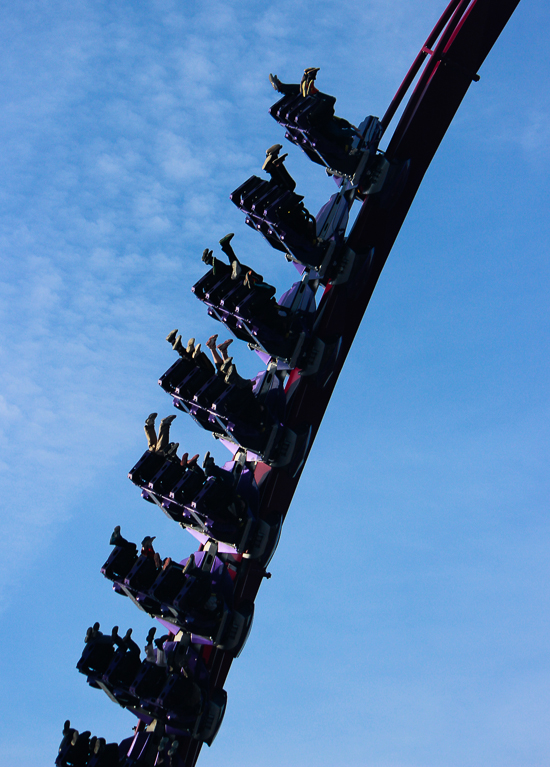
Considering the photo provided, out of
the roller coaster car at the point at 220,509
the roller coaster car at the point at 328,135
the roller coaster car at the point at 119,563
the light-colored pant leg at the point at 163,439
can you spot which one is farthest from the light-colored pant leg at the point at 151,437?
the roller coaster car at the point at 328,135

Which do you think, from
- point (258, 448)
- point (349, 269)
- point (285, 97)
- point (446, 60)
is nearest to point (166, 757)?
point (258, 448)

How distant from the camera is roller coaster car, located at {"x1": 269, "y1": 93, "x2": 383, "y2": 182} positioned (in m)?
19.9

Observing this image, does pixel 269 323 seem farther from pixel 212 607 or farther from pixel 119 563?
pixel 212 607

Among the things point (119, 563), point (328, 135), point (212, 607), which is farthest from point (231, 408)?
point (328, 135)

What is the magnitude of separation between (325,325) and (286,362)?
1.20 metres

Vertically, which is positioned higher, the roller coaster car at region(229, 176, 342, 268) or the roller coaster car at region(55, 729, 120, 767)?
the roller coaster car at region(229, 176, 342, 268)

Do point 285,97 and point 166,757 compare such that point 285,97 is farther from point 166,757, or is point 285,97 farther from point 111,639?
point 166,757

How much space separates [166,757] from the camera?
680 inches

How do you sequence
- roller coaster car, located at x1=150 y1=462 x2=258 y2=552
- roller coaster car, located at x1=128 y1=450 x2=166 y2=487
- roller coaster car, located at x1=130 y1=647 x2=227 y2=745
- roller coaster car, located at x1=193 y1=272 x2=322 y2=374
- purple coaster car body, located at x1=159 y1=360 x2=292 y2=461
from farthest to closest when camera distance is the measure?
roller coaster car, located at x1=193 y1=272 x2=322 y2=374, roller coaster car, located at x1=128 y1=450 x2=166 y2=487, purple coaster car body, located at x1=159 y1=360 x2=292 y2=461, roller coaster car, located at x1=150 y1=462 x2=258 y2=552, roller coaster car, located at x1=130 y1=647 x2=227 y2=745

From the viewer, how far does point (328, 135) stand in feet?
66.0

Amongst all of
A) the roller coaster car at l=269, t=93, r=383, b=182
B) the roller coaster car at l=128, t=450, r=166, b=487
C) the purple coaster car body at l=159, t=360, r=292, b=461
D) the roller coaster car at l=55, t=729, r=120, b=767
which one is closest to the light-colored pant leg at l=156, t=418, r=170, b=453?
the roller coaster car at l=128, t=450, r=166, b=487

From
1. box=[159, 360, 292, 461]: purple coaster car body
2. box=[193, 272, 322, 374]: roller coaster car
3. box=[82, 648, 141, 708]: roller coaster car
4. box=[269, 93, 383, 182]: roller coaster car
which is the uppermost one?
box=[269, 93, 383, 182]: roller coaster car

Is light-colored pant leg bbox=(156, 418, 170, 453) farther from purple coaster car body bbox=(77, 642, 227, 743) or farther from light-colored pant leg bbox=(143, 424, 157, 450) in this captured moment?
purple coaster car body bbox=(77, 642, 227, 743)

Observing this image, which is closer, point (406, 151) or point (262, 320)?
point (262, 320)
